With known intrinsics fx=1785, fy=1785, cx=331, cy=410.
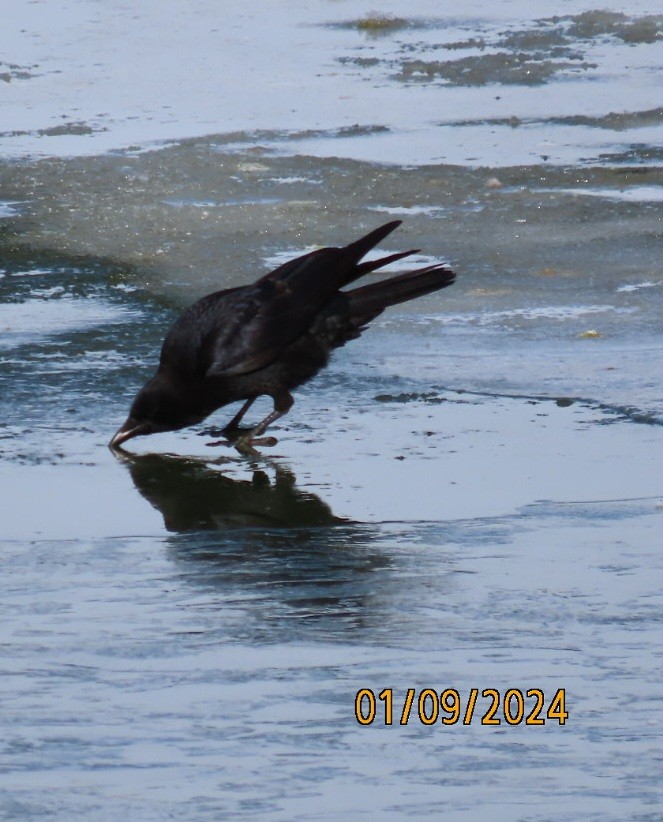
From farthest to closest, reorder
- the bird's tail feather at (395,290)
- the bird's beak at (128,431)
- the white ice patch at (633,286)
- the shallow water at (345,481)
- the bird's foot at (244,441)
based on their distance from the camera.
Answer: the white ice patch at (633,286), the bird's tail feather at (395,290), the bird's foot at (244,441), the bird's beak at (128,431), the shallow water at (345,481)

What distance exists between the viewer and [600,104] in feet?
41.8

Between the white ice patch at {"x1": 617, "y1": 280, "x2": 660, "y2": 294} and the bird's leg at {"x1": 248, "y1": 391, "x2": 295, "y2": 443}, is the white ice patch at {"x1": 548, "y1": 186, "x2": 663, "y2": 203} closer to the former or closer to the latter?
the white ice patch at {"x1": 617, "y1": 280, "x2": 660, "y2": 294}

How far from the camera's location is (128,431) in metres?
6.46

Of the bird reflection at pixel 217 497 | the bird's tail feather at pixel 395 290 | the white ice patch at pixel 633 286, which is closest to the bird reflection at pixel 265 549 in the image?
the bird reflection at pixel 217 497

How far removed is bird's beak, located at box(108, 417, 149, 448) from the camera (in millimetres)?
6438

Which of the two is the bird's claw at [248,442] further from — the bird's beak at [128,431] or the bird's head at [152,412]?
the bird's beak at [128,431]

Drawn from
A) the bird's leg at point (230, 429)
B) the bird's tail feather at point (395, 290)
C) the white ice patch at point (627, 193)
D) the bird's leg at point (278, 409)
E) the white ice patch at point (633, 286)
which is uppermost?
the bird's tail feather at point (395, 290)

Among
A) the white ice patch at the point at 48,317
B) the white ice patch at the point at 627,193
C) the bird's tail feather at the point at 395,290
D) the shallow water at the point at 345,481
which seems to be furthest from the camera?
the white ice patch at the point at 627,193

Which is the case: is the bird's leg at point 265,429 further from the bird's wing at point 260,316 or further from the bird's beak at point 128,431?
the bird's beak at point 128,431

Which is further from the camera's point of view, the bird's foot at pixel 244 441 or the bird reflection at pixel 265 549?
the bird's foot at pixel 244 441

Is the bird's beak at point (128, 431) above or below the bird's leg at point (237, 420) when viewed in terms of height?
above

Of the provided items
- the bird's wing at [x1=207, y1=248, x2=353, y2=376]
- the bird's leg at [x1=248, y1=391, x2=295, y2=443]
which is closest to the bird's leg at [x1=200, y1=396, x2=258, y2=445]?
the bird's leg at [x1=248, y1=391, x2=295, y2=443]

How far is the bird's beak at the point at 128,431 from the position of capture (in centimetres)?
644

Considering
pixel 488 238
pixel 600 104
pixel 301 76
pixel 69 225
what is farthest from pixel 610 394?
pixel 301 76
